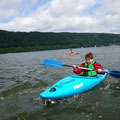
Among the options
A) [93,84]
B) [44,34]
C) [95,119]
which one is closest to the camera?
[95,119]

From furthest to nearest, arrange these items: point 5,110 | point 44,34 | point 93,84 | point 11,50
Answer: point 44,34 < point 11,50 < point 93,84 < point 5,110

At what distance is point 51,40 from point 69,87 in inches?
5175

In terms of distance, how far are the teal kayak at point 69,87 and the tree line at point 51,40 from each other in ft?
325

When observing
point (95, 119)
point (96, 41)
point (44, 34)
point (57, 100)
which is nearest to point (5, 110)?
point (57, 100)

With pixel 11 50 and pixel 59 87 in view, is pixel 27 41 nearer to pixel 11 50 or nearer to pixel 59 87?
pixel 11 50

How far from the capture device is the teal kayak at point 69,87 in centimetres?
410

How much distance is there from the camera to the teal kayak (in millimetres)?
4098

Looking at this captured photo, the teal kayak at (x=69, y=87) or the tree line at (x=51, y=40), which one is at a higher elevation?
the tree line at (x=51, y=40)

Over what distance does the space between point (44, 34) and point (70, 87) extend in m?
144

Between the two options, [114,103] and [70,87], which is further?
[70,87]

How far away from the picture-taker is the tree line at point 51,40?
4373 inches

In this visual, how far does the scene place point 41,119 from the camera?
10.7 feet

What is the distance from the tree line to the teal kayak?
325 feet

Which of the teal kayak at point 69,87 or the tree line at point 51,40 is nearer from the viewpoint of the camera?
the teal kayak at point 69,87
